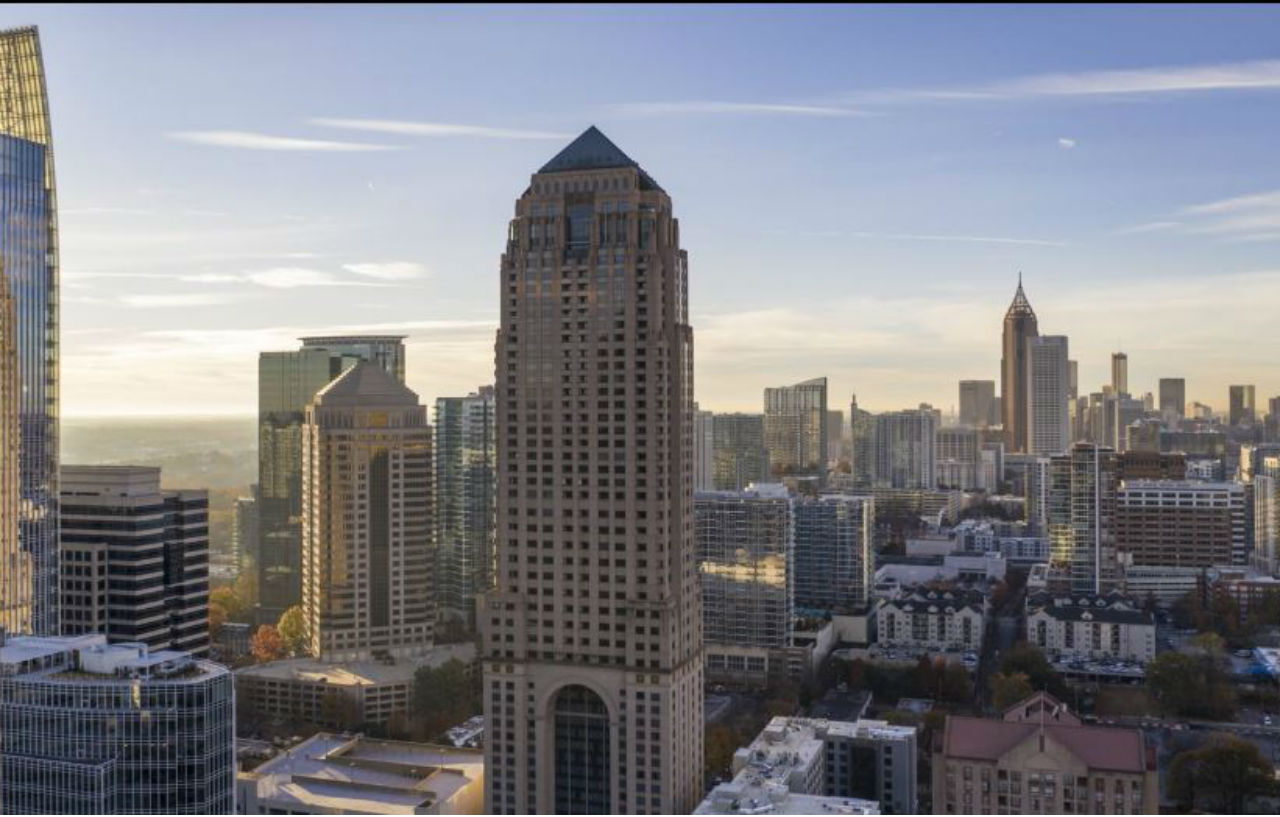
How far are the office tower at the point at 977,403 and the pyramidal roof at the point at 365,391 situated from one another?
33.0 feet

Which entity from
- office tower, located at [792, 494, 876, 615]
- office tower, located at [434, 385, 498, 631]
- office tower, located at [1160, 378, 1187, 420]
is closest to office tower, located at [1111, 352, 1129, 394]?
office tower, located at [1160, 378, 1187, 420]

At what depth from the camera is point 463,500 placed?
1608 cm

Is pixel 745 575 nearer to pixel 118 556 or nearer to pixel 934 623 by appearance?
pixel 934 623

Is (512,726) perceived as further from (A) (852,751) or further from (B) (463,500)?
(B) (463,500)

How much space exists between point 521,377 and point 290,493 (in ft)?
33.9

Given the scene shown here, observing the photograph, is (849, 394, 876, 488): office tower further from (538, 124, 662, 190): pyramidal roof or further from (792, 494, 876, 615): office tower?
(538, 124, 662, 190): pyramidal roof

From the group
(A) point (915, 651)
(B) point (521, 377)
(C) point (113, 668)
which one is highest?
(B) point (521, 377)

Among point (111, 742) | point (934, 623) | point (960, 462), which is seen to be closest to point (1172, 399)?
point (934, 623)

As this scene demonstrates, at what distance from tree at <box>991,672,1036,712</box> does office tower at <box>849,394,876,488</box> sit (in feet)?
41.7

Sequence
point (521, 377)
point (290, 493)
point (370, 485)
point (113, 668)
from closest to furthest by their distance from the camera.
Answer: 1. point (113, 668)
2. point (521, 377)
3. point (370, 485)
4. point (290, 493)

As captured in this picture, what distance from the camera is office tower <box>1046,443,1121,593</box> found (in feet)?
56.9

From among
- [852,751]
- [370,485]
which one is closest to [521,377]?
[852,751]

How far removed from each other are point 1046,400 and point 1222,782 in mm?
15709

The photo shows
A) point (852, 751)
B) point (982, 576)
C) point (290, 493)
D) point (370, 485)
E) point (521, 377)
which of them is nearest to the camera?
point (521, 377)
